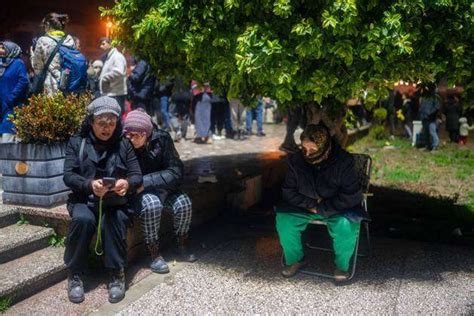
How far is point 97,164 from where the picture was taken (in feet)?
14.9

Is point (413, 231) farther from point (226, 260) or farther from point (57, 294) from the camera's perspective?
point (57, 294)

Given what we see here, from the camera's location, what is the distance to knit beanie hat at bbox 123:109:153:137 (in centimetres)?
475

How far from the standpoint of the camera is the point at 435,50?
178 inches

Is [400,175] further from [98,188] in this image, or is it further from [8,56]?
[8,56]

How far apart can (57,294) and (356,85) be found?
3245 mm

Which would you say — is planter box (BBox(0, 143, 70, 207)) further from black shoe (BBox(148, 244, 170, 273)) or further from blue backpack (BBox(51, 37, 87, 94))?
black shoe (BBox(148, 244, 170, 273))

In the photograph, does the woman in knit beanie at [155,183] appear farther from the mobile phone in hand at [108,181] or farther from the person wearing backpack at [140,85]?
the person wearing backpack at [140,85]

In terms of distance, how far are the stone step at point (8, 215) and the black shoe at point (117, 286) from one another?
58.7 inches

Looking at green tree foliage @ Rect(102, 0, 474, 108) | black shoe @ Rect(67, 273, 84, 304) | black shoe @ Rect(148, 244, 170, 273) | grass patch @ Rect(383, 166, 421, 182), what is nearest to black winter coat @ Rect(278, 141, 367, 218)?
green tree foliage @ Rect(102, 0, 474, 108)

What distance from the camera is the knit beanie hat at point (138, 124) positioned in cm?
475

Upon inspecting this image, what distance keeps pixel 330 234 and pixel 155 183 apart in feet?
5.84

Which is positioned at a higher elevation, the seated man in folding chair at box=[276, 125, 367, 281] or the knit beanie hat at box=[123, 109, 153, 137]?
the knit beanie hat at box=[123, 109, 153, 137]


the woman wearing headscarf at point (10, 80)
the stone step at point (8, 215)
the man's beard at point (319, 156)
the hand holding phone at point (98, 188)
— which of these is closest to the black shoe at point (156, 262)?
the hand holding phone at point (98, 188)

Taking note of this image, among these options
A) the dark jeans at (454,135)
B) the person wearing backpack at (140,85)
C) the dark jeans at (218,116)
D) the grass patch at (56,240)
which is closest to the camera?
the grass patch at (56,240)
